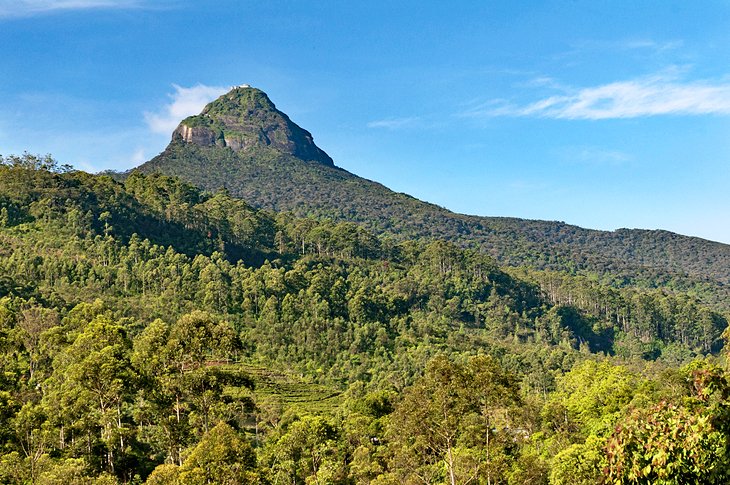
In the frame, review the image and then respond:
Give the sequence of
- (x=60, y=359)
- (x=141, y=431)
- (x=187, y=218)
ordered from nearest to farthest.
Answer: (x=141, y=431)
(x=60, y=359)
(x=187, y=218)

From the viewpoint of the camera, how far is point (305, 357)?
68.1 metres

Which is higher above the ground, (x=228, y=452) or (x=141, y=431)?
(x=228, y=452)

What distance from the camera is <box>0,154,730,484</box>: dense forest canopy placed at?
2138 centimetres

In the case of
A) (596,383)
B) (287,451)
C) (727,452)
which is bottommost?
(287,451)

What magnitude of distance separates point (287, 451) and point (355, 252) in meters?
83.1

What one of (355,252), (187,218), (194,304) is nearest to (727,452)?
(194,304)

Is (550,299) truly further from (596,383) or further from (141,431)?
(141,431)

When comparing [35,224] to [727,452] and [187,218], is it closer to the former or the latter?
[187,218]

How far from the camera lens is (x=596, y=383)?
41.3 metres

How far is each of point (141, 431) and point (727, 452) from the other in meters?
26.0

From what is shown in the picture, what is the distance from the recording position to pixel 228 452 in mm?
19734

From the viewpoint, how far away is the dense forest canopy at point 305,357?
2138 cm

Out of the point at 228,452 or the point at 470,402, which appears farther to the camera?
the point at 470,402

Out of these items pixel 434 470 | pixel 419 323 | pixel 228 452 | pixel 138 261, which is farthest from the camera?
pixel 419 323
